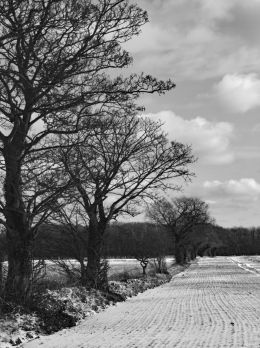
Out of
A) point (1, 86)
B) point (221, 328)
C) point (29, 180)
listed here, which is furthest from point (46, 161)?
point (221, 328)

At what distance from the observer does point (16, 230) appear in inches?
586

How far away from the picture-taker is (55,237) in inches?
1105

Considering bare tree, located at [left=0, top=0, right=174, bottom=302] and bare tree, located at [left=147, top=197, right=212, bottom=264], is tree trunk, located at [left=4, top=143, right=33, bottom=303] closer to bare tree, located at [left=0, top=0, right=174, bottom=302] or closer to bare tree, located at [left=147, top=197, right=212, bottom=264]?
bare tree, located at [left=0, top=0, right=174, bottom=302]

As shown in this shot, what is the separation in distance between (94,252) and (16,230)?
12.0 metres

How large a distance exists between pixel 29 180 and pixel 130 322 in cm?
460

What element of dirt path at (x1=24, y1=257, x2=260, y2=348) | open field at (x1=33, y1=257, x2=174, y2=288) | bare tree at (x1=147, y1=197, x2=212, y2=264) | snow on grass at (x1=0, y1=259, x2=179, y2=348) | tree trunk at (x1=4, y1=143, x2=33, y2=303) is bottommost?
dirt path at (x1=24, y1=257, x2=260, y2=348)

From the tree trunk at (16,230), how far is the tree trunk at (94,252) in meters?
8.54

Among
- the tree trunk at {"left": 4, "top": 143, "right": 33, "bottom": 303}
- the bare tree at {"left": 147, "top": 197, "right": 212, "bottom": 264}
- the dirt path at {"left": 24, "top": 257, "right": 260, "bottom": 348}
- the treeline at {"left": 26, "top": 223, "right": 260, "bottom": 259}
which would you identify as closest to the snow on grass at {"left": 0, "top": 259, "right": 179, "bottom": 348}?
the dirt path at {"left": 24, "top": 257, "right": 260, "bottom": 348}

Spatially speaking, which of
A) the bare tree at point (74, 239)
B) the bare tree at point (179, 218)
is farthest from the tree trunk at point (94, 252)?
the bare tree at point (179, 218)

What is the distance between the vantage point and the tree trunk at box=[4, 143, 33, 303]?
47.1ft

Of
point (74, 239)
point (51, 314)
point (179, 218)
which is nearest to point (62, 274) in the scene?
point (74, 239)

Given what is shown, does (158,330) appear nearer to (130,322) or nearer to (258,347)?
(130,322)

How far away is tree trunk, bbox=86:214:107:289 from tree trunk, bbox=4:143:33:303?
854 centimetres

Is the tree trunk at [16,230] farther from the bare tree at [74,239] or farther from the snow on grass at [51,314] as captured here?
the bare tree at [74,239]
